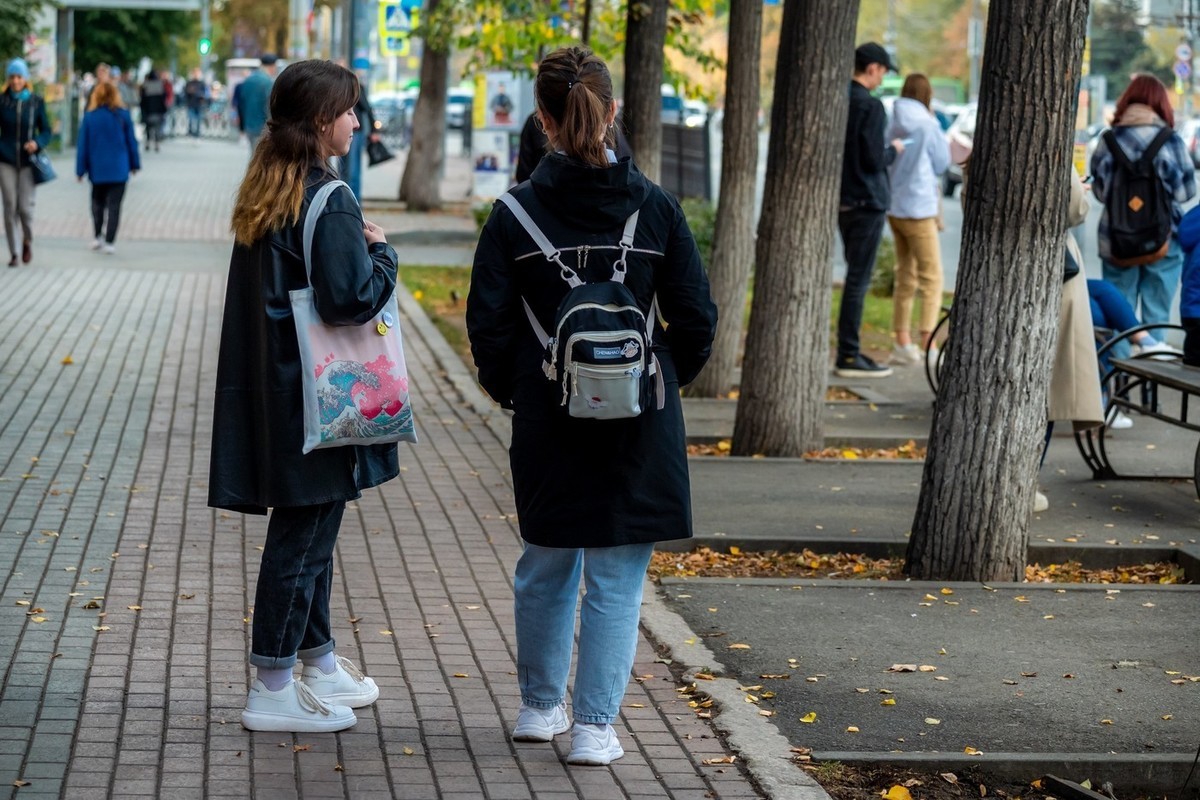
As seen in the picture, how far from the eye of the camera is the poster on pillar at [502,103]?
2430 centimetres

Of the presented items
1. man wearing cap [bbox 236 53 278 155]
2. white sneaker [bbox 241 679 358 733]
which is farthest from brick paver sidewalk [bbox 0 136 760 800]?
man wearing cap [bbox 236 53 278 155]

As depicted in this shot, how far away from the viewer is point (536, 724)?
4.64 meters

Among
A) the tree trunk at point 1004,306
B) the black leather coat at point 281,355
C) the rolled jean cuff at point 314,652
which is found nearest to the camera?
the black leather coat at point 281,355

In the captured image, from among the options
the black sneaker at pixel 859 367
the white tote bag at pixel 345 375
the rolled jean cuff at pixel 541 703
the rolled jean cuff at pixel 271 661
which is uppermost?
the white tote bag at pixel 345 375

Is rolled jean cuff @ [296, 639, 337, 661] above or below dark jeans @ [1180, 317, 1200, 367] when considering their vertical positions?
below

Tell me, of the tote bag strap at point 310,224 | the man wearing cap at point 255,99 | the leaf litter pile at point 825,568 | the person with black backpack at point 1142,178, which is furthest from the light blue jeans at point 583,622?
the man wearing cap at point 255,99

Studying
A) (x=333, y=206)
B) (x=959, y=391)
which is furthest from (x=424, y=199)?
(x=333, y=206)

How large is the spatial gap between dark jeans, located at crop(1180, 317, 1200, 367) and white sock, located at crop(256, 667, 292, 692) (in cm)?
497

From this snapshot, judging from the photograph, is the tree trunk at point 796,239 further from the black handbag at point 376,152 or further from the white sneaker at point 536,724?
the black handbag at point 376,152

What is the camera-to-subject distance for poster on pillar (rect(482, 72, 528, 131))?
2430 centimetres

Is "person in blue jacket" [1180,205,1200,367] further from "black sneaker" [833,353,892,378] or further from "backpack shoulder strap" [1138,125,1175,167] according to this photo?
"black sneaker" [833,353,892,378]

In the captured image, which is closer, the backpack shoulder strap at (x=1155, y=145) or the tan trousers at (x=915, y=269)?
the backpack shoulder strap at (x=1155, y=145)

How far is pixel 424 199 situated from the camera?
26078mm

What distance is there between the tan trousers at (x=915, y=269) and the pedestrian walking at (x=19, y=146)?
8.36m
